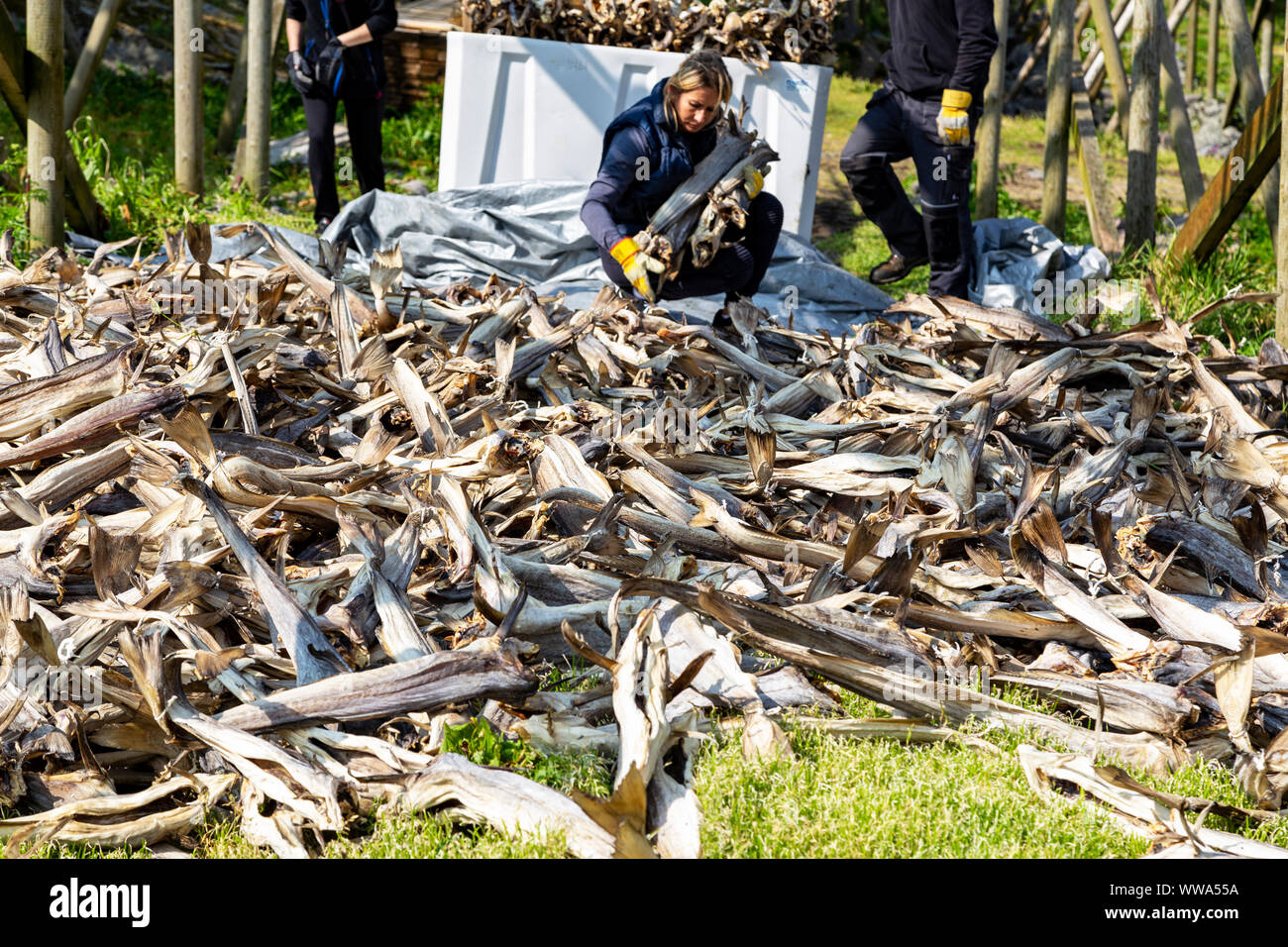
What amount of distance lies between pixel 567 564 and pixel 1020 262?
516cm

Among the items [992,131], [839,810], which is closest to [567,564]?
[839,810]

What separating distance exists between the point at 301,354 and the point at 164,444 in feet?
2.51

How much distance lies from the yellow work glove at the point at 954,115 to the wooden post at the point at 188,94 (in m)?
4.55

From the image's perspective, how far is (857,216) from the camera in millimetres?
9438

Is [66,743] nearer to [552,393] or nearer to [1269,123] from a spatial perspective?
[552,393]

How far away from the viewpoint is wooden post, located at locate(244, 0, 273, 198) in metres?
7.81

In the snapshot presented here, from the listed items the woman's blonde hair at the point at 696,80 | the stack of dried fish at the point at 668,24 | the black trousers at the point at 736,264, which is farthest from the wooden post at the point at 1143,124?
the woman's blonde hair at the point at 696,80

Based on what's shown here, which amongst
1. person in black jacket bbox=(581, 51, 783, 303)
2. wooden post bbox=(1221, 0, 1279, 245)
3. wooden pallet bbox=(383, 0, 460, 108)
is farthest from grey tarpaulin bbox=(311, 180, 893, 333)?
wooden pallet bbox=(383, 0, 460, 108)

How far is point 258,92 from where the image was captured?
26.0 feet

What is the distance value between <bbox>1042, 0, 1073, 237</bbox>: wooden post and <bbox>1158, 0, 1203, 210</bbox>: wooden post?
61 cm

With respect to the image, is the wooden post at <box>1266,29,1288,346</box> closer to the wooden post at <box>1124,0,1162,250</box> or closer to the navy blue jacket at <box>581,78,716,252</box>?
the wooden post at <box>1124,0,1162,250</box>

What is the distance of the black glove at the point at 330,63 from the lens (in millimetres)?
6918

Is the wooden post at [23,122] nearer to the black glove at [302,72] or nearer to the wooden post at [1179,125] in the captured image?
the black glove at [302,72]

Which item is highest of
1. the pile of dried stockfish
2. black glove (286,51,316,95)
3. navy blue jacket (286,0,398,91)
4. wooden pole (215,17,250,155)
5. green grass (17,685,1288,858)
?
navy blue jacket (286,0,398,91)
